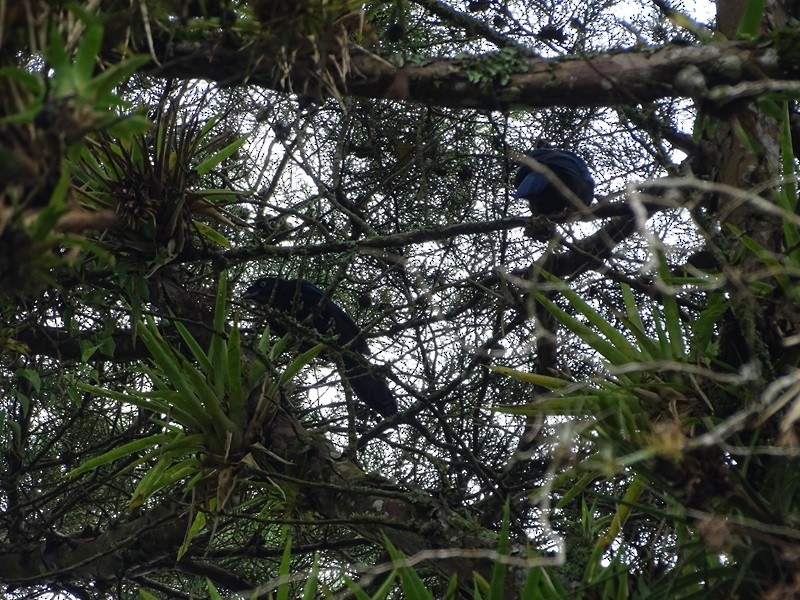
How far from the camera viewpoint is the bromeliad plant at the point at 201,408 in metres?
2.93

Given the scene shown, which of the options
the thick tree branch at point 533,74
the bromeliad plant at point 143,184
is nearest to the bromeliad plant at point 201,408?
the bromeliad plant at point 143,184

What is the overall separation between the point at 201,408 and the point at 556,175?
2156 mm

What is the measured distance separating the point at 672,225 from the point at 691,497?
2555 millimetres

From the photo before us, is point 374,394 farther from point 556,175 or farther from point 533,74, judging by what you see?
point 533,74

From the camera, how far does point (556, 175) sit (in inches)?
173

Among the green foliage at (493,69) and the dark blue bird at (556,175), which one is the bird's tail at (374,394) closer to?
the dark blue bird at (556,175)

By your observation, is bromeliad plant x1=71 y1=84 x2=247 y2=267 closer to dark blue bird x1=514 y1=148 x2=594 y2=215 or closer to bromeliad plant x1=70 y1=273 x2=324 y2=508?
bromeliad plant x1=70 y1=273 x2=324 y2=508

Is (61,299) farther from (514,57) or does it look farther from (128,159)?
(514,57)

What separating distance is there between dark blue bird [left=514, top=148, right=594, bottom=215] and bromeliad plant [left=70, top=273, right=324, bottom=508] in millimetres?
1825

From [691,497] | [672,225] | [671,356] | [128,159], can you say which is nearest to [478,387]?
[672,225]

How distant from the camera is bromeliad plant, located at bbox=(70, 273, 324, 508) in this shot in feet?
9.62

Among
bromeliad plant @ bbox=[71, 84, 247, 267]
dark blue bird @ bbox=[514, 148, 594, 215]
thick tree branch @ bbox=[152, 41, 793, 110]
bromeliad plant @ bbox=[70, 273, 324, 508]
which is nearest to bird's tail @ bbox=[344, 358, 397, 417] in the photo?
dark blue bird @ bbox=[514, 148, 594, 215]

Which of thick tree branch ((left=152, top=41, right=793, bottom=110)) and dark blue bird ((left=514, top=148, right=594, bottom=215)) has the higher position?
dark blue bird ((left=514, top=148, right=594, bottom=215))

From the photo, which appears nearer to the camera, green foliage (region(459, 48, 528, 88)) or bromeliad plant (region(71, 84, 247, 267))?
green foliage (region(459, 48, 528, 88))
